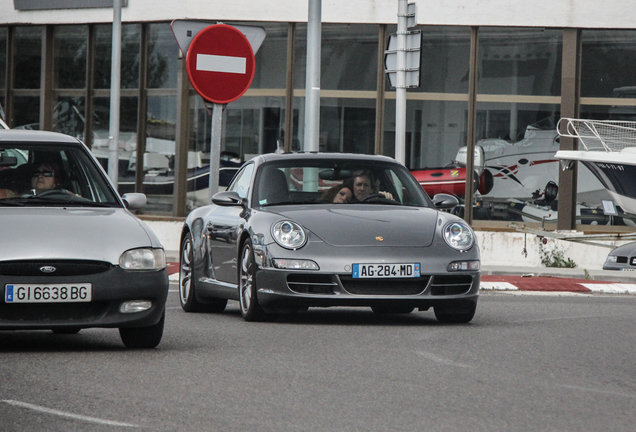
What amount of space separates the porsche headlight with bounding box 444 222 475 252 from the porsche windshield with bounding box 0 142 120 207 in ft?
9.07

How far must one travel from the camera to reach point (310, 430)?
5.60 m

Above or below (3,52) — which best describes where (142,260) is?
below

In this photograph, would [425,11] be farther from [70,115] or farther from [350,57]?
[70,115]

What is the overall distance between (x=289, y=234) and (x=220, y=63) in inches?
149

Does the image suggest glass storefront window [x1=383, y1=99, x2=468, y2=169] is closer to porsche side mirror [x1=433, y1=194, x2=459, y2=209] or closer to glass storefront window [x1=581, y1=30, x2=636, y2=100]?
glass storefront window [x1=581, y1=30, x2=636, y2=100]

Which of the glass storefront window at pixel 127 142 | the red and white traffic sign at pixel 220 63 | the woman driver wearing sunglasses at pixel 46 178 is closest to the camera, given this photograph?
the woman driver wearing sunglasses at pixel 46 178

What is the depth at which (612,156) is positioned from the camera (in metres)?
19.2

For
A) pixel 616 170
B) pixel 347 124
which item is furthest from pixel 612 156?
pixel 347 124

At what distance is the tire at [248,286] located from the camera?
10164mm

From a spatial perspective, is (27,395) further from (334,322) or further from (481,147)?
(481,147)

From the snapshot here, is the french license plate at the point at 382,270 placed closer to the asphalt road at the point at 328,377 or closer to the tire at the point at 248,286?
the asphalt road at the point at 328,377

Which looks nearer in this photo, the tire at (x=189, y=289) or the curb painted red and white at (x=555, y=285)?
the tire at (x=189, y=289)

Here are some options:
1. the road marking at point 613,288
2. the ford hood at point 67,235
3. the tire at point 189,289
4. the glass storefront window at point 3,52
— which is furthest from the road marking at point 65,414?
the glass storefront window at point 3,52

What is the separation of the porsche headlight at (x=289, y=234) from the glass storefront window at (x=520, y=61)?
12.3 m
